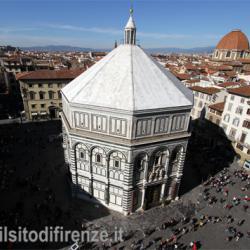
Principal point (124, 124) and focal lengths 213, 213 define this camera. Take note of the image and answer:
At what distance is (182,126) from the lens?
24.5 metres

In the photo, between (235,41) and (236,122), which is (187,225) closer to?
(236,122)

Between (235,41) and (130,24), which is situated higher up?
(235,41)

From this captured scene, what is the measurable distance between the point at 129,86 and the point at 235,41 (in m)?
89.4

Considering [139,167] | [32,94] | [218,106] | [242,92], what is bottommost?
[139,167]

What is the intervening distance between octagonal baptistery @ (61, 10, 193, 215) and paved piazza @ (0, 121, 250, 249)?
2.36m

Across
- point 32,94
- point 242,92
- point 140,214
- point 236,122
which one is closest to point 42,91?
point 32,94

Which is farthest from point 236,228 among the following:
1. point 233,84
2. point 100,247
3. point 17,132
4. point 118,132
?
point 17,132

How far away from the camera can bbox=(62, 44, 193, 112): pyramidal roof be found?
21.8 meters

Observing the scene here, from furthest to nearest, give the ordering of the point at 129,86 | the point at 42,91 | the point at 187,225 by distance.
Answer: the point at 42,91 < the point at 187,225 < the point at 129,86

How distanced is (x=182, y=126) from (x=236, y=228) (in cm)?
1336

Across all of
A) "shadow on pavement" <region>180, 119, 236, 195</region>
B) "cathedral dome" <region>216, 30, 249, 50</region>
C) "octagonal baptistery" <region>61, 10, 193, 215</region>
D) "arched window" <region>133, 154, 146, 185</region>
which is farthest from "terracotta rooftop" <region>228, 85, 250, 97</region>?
"cathedral dome" <region>216, 30, 249, 50</region>

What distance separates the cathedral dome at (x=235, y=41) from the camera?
3588 inches

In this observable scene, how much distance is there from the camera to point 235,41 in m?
91.6

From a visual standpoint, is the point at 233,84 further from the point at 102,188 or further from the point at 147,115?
the point at 102,188
